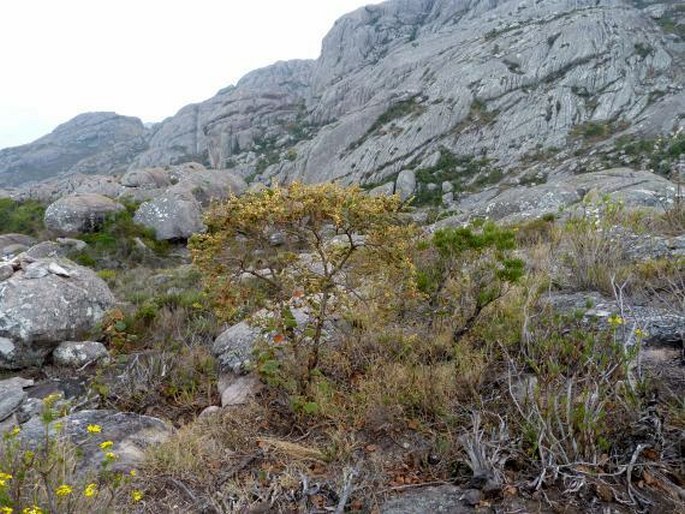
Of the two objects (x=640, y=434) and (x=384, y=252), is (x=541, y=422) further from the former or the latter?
(x=384, y=252)

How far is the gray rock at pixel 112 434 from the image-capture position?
11.1 feet

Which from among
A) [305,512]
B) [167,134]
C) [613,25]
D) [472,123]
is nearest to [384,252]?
[305,512]

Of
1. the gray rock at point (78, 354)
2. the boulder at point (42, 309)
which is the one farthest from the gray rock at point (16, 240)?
the gray rock at point (78, 354)

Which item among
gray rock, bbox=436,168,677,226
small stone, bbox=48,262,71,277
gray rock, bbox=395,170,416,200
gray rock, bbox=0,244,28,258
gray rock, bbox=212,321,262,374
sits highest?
gray rock, bbox=0,244,28,258

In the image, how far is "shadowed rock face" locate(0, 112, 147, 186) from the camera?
363ft

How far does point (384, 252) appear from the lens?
151 inches

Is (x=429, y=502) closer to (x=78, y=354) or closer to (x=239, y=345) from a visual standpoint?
(x=239, y=345)

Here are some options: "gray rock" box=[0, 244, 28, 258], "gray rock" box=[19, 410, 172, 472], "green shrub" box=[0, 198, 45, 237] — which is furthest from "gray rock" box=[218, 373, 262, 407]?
"green shrub" box=[0, 198, 45, 237]

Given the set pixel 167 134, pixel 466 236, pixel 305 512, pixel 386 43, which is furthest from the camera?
pixel 167 134

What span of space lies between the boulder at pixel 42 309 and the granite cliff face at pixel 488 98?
30.9 m

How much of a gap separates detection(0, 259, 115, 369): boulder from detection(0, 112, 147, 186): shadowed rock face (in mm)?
102831

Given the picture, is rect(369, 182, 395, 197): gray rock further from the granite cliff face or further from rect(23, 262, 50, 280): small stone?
rect(23, 262, 50, 280): small stone

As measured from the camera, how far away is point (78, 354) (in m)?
5.79

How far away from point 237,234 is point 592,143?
152 feet
